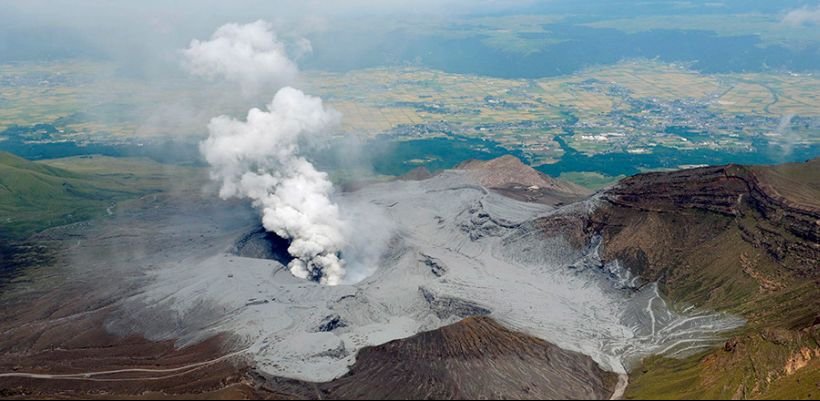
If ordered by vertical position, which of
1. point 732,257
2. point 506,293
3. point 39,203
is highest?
point 732,257

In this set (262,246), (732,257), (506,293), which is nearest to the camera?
(506,293)

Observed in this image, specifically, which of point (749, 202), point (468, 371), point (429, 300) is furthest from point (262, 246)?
point (749, 202)

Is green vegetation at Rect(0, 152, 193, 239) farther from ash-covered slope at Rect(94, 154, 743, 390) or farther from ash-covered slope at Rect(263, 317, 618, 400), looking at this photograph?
ash-covered slope at Rect(263, 317, 618, 400)

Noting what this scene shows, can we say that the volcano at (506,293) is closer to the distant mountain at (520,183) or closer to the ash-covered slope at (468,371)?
the ash-covered slope at (468,371)

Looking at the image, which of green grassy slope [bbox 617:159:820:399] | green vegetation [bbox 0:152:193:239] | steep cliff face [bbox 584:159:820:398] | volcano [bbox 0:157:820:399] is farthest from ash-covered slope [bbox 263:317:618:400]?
green vegetation [bbox 0:152:193:239]

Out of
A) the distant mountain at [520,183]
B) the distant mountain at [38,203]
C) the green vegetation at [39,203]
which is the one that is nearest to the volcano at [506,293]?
the distant mountain at [520,183]

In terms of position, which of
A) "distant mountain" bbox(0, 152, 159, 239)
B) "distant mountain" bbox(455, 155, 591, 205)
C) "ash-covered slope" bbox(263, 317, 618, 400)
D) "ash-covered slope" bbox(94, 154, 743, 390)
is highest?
"ash-covered slope" bbox(263, 317, 618, 400)

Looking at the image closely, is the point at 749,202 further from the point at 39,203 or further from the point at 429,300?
the point at 39,203
